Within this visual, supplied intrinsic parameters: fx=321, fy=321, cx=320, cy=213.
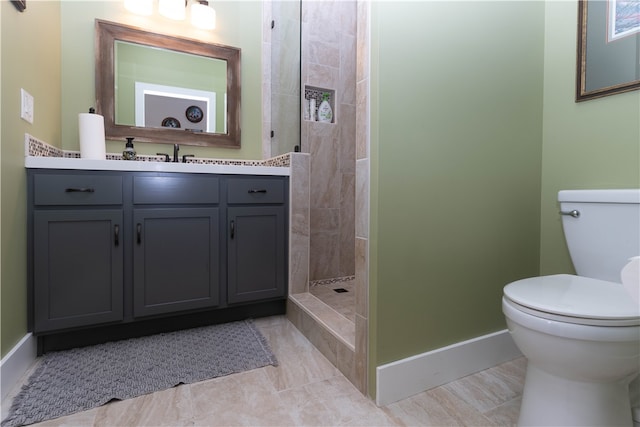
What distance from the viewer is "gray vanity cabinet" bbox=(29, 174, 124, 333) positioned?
1.39 m

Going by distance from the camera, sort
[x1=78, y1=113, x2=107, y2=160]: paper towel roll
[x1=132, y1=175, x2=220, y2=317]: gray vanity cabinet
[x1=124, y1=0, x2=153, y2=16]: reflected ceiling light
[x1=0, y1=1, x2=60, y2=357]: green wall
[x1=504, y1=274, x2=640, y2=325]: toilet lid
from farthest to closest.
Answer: [x1=124, y1=0, x2=153, y2=16]: reflected ceiling light → [x1=78, y1=113, x2=107, y2=160]: paper towel roll → [x1=132, y1=175, x2=220, y2=317]: gray vanity cabinet → [x1=0, y1=1, x2=60, y2=357]: green wall → [x1=504, y1=274, x2=640, y2=325]: toilet lid

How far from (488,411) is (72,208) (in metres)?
1.87

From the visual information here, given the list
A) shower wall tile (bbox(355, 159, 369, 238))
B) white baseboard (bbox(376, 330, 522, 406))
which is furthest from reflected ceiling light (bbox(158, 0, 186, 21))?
white baseboard (bbox(376, 330, 522, 406))

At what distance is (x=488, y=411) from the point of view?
1.12m

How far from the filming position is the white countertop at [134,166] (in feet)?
4.54

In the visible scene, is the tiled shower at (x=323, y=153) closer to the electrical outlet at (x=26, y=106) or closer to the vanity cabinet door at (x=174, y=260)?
the vanity cabinet door at (x=174, y=260)

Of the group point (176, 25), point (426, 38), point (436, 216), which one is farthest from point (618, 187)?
point (176, 25)

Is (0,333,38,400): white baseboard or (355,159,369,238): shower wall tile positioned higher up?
(355,159,369,238): shower wall tile

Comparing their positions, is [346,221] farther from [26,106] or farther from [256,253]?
[26,106]

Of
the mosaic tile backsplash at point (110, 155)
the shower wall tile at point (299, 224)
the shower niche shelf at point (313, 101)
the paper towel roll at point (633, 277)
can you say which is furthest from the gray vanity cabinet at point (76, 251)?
the paper towel roll at point (633, 277)

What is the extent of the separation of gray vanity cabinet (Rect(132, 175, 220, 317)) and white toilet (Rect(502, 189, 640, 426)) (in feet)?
4.56

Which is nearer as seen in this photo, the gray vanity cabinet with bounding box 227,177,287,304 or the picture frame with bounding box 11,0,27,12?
the picture frame with bounding box 11,0,27,12

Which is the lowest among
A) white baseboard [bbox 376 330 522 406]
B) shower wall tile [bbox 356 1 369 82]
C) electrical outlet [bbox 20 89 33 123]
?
white baseboard [bbox 376 330 522 406]

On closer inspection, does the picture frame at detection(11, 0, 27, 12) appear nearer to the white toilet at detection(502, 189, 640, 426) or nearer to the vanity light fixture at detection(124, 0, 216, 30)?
the vanity light fixture at detection(124, 0, 216, 30)
